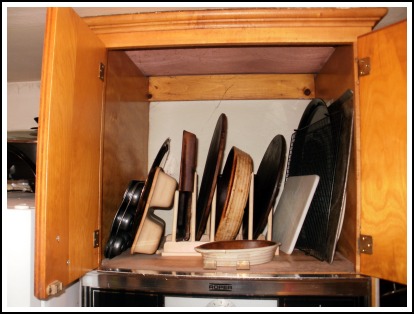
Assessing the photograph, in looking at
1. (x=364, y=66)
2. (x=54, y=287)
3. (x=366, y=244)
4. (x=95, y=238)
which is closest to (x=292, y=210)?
(x=366, y=244)

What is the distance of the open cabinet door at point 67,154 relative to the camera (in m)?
0.71

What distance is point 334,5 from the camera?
890 mm

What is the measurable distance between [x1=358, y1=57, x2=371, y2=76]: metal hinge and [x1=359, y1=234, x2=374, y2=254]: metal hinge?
1.48 feet

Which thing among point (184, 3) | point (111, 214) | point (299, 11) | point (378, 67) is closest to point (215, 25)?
point (184, 3)

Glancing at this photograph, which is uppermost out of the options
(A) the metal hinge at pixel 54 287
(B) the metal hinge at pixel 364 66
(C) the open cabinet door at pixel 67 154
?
(B) the metal hinge at pixel 364 66

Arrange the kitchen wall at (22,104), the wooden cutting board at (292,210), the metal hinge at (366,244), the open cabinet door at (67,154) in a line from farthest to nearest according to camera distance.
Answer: the kitchen wall at (22,104), the wooden cutting board at (292,210), the metal hinge at (366,244), the open cabinet door at (67,154)

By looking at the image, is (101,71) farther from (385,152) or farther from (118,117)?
(385,152)

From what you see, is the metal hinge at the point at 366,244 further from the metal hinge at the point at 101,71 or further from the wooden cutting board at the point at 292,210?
the metal hinge at the point at 101,71

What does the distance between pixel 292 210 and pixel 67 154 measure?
29.2 inches

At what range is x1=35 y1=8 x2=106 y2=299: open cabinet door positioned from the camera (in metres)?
0.71

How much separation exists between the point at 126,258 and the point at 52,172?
46 cm

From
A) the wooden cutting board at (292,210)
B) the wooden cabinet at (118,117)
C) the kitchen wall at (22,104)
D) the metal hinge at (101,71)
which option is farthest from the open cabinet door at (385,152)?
the kitchen wall at (22,104)

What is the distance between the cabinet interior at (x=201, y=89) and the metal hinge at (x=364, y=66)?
0.17ft

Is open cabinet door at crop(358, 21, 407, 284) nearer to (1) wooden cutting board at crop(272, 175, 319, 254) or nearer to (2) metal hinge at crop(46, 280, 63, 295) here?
(1) wooden cutting board at crop(272, 175, 319, 254)
